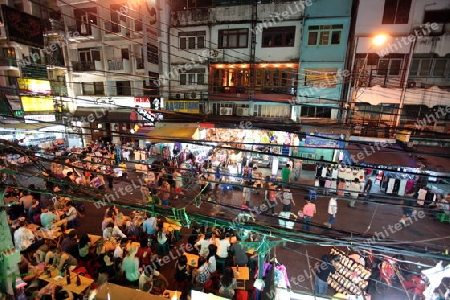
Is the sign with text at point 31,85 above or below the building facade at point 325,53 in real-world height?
below

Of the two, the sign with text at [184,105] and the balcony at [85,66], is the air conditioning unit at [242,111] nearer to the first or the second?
the sign with text at [184,105]

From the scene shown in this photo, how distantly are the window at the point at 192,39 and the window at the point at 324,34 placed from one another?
9050mm

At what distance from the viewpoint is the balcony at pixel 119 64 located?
21.7 m

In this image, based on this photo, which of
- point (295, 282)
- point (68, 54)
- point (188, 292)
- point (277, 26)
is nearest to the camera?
point (188, 292)

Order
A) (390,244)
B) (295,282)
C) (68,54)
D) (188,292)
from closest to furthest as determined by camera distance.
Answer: (390,244) → (188,292) → (295,282) → (68,54)

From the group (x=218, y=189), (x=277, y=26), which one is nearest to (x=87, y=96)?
(x=218, y=189)

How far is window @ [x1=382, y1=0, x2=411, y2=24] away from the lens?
1580cm

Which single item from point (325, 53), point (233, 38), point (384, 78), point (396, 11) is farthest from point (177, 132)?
point (396, 11)

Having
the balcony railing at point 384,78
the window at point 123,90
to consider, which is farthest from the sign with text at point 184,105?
the balcony railing at point 384,78

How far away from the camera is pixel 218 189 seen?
50.0 ft

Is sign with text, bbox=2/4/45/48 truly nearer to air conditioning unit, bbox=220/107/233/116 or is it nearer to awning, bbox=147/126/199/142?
awning, bbox=147/126/199/142

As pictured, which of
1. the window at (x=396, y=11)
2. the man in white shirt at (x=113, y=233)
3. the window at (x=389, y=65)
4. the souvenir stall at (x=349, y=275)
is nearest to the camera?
the souvenir stall at (x=349, y=275)

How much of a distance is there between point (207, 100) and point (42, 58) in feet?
60.7

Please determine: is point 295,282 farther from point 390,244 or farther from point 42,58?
point 42,58
